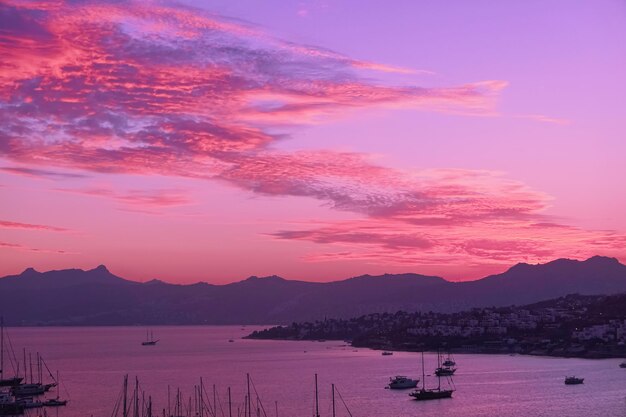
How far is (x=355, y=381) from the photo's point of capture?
77.2 m

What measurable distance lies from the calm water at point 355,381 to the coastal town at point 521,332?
542 centimetres

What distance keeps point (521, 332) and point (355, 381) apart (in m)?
55.8

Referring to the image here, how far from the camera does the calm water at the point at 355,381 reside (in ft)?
193

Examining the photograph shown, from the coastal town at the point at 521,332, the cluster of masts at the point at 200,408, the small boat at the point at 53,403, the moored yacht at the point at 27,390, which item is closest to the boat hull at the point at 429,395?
the cluster of masts at the point at 200,408

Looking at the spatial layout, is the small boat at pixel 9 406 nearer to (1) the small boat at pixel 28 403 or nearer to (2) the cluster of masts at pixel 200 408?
(1) the small boat at pixel 28 403

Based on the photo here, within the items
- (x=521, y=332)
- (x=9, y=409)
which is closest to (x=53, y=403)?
(x=9, y=409)

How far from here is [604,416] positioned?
174 ft

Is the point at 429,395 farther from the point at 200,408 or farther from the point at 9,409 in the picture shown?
the point at 9,409

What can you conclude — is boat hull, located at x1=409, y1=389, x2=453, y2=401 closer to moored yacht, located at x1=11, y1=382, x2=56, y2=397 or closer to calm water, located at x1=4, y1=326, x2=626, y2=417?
calm water, located at x1=4, y1=326, x2=626, y2=417

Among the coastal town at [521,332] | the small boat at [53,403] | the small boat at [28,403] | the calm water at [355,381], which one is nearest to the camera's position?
the calm water at [355,381]

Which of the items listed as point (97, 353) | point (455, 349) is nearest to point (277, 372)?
point (455, 349)

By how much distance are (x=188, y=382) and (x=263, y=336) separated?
112 m

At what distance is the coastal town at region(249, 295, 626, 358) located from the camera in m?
112

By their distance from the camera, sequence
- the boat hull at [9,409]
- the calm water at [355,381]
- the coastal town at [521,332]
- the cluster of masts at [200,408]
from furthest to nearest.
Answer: the coastal town at [521,332]
the calm water at [355,381]
the boat hull at [9,409]
the cluster of masts at [200,408]
